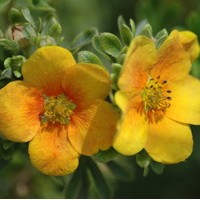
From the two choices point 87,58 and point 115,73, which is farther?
point 87,58

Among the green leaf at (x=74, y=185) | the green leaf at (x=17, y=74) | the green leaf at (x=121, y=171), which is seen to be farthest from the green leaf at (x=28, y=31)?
the green leaf at (x=121, y=171)

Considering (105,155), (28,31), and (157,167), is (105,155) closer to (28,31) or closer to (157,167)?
(157,167)

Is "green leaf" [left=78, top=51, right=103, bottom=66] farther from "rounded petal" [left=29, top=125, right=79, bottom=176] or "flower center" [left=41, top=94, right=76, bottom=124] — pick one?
"rounded petal" [left=29, top=125, right=79, bottom=176]

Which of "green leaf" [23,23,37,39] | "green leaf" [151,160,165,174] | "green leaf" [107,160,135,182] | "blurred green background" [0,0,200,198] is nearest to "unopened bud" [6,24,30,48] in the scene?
"green leaf" [23,23,37,39]

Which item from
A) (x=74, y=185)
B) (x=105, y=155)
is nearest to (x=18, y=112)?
(x=105, y=155)

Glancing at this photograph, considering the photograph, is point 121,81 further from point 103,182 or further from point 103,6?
point 103,6

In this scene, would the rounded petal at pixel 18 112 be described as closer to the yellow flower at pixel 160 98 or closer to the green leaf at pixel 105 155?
the green leaf at pixel 105 155
